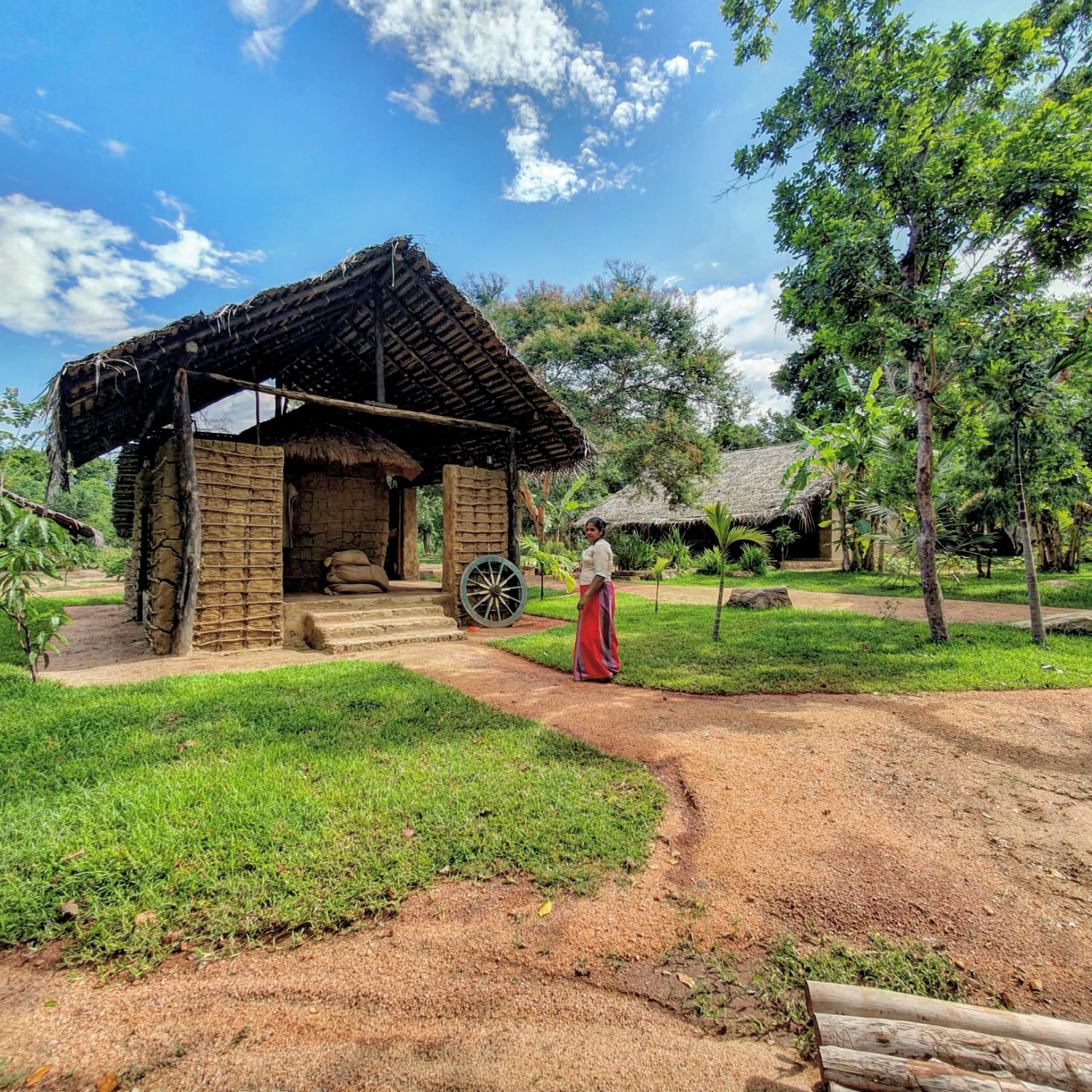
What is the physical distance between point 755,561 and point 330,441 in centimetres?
1344

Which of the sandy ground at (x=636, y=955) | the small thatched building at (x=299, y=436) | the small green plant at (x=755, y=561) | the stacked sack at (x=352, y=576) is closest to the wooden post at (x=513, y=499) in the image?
the small thatched building at (x=299, y=436)

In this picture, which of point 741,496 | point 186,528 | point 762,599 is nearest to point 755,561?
point 741,496

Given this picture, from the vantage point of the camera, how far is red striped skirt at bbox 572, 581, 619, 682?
551cm

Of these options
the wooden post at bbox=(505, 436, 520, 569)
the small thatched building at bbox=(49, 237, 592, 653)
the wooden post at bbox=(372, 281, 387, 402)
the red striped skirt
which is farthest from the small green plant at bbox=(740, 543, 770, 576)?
the wooden post at bbox=(372, 281, 387, 402)

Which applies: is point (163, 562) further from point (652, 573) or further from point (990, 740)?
point (652, 573)

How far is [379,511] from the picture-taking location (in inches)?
435

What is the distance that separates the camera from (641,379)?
56.2 feet

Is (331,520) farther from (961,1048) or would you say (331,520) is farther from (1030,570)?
(1030,570)

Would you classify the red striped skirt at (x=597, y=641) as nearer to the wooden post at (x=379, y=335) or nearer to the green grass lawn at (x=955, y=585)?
the wooden post at (x=379, y=335)

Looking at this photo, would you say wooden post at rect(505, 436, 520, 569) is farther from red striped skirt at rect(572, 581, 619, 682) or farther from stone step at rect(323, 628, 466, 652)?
red striped skirt at rect(572, 581, 619, 682)

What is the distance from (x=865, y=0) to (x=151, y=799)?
1038 centimetres

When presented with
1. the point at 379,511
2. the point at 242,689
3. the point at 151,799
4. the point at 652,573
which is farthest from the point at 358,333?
the point at 652,573

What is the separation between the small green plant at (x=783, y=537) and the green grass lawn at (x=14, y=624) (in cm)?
1870

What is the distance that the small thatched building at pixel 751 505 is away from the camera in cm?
1872
